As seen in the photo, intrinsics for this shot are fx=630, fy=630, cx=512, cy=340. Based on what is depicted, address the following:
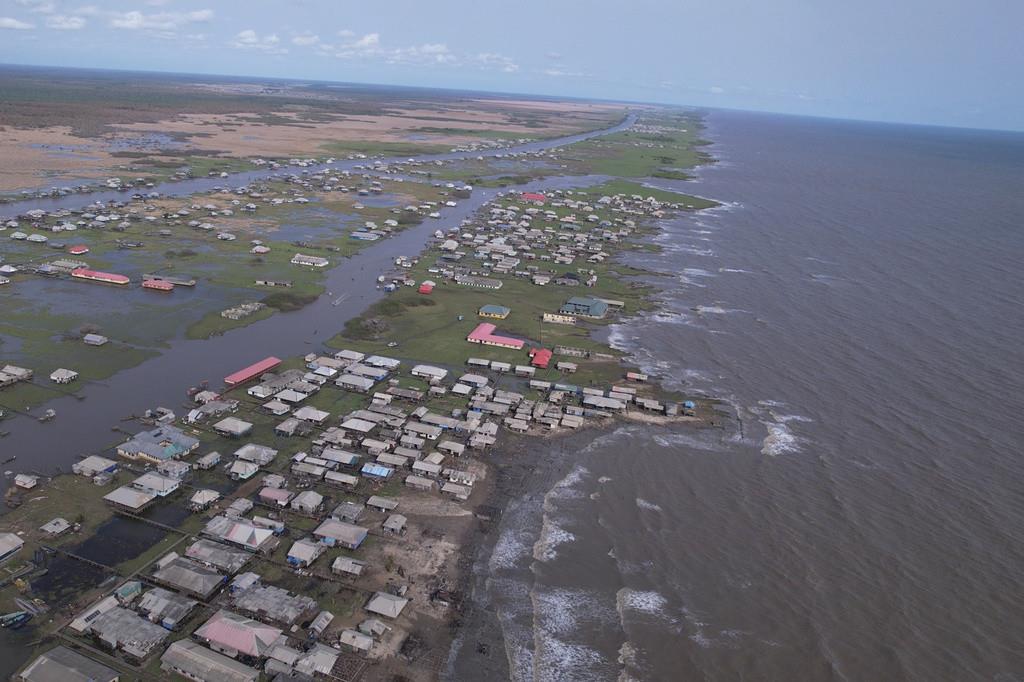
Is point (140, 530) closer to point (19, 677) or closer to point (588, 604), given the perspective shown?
point (19, 677)

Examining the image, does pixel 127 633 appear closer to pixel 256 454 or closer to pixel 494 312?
pixel 256 454

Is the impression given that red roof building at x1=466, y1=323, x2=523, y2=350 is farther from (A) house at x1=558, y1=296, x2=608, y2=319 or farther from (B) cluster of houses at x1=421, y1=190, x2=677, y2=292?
(B) cluster of houses at x1=421, y1=190, x2=677, y2=292

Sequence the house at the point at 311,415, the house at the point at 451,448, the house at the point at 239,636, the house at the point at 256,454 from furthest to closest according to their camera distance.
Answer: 1. the house at the point at 311,415
2. the house at the point at 451,448
3. the house at the point at 256,454
4. the house at the point at 239,636

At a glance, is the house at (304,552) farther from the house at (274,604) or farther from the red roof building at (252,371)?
the red roof building at (252,371)

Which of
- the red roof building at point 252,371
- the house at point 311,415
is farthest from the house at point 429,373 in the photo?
the red roof building at point 252,371

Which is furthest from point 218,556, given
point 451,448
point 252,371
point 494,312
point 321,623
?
point 494,312

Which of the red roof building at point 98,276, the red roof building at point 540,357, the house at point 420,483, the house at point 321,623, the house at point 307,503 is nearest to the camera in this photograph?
the house at point 321,623
